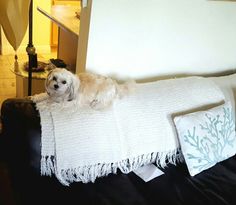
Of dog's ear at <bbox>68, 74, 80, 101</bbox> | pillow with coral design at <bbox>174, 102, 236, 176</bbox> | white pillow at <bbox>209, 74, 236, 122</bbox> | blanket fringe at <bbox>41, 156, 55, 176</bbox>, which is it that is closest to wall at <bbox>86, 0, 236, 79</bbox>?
white pillow at <bbox>209, 74, 236, 122</bbox>

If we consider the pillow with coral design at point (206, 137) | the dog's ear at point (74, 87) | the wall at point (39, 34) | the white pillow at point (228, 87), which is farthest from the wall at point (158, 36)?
the wall at point (39, 34)

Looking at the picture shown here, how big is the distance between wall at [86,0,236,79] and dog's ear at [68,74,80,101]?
287 millimetres

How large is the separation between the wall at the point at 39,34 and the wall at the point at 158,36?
9.32ft

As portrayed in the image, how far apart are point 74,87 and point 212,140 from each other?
0.79 m

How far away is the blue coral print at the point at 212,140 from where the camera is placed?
1559 mm

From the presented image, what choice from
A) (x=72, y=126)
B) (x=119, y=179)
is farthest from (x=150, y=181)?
(x=72, y=126)

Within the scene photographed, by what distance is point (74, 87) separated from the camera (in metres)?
1.35

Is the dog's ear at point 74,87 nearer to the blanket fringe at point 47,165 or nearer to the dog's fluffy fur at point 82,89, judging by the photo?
the dog's fluffy fur at point 82,89

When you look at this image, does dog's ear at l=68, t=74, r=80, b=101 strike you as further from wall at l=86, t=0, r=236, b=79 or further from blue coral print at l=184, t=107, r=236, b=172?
blue coral print at l=184, t=107, r=236, b=172

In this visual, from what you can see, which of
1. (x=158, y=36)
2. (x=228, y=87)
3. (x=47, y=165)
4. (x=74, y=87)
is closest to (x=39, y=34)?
(x=158, y=36)

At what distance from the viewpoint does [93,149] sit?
4.51 ft

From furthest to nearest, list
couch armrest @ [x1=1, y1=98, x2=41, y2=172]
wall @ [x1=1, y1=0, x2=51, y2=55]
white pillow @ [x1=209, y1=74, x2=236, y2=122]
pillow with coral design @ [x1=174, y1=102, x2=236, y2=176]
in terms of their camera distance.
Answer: wall @ [x1=1, y1=0, x2=51, y2=55] < white pillow @ [x1=209, y1=74, x2=236, y2=122] < pillow with coral design @ [x1=174, y1=102, x2=236, y2=176] < couch armrest @ [x1=1, y1=98, x2=41, y2=172]

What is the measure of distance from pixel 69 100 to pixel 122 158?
0.38m

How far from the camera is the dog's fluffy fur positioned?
1323 millimetres
